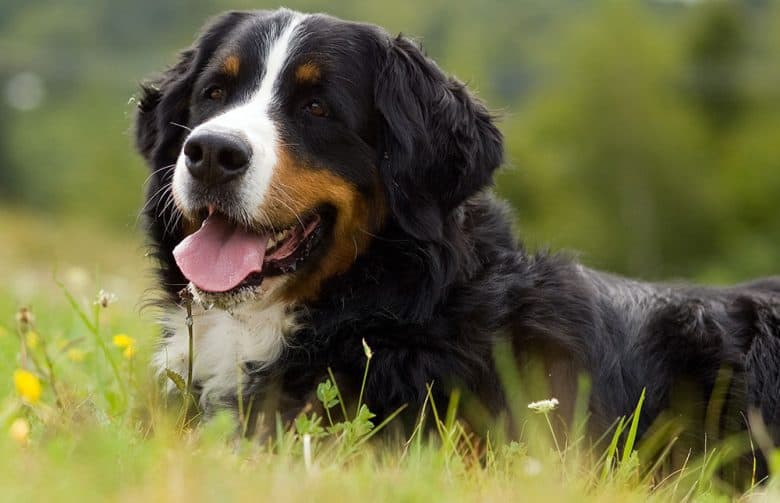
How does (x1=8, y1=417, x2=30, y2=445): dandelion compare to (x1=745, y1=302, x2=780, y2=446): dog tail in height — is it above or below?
above

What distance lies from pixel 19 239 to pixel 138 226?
23.3 metres

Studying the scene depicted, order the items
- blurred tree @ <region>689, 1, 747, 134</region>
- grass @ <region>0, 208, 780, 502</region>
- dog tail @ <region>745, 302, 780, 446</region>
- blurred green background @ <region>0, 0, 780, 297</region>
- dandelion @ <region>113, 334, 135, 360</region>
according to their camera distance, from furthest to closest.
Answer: blurred tree @ <region>689, 1, 747, 134</region> < blurred green background @ <region>0, 0, 780, 297</region> < dog tail @ <region>745, 302, 780, 446</region> < dandelion @ <region>113, 334, 135, 360</region> < grass @ <region>0, 208, 780, 502</region>

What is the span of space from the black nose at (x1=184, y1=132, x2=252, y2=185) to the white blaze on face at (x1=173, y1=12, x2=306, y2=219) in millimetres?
25

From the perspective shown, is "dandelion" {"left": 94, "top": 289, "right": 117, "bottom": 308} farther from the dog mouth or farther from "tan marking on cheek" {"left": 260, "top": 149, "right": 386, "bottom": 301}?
"tan marking on cheek" {"left": 260, "top": 149, "right": 386, "bottom": 301}

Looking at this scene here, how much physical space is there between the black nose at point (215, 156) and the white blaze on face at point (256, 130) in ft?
0.08

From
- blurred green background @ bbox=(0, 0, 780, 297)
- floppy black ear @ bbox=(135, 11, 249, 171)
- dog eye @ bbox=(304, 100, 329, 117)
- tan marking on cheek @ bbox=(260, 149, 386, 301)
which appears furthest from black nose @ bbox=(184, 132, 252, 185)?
blurred green background @ bbox=(0, 0, 780, 297)

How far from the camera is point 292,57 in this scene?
14.2 feet

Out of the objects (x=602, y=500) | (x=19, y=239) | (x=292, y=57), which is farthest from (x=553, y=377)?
(x=19, y=239)

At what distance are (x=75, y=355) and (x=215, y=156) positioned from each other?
1575mm

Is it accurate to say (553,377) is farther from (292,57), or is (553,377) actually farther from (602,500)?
(292,57)

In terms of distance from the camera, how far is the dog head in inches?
160

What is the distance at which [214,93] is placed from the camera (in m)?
4.52

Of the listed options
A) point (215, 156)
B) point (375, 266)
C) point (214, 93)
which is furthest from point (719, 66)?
Result: point (215, 156)

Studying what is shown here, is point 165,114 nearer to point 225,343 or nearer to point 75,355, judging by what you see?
point 225,343
